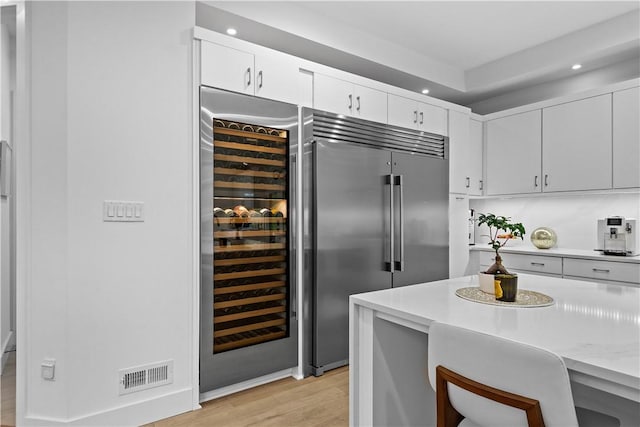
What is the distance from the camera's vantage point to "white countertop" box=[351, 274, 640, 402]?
0.92 meters

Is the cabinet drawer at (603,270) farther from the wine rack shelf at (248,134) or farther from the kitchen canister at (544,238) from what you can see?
the wine rack shelf at (248,134)

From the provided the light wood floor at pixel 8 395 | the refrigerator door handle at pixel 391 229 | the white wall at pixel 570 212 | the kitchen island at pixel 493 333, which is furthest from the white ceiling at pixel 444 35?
the light wood floor at pixel 8 395

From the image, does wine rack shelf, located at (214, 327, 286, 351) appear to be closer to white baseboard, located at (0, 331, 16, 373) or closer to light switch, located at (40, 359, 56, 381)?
light switch, located at (40, 359, 56, 381)

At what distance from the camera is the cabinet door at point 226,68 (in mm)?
2326

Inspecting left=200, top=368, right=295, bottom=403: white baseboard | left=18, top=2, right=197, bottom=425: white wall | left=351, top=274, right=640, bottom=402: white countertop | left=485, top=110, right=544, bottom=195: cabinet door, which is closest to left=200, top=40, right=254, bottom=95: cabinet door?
left=18, top=2, right=197, bottom=425: white wall

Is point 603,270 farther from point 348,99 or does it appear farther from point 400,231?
point 348,99

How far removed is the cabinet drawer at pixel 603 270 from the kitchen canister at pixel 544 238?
0.47 meters

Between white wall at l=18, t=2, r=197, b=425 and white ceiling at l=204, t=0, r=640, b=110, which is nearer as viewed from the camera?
white wall at l=18, t=2, r=197, b=425

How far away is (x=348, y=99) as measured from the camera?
302 cm

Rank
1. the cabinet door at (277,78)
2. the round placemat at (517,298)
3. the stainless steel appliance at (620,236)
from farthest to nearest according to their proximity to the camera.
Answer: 1. the stainless steel appliance at (620,236)
2. the cabinet door at (277,78)
3. the round placemat at (517,298)

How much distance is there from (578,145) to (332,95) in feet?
7.88

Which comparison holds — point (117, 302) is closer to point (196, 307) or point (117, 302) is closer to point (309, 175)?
point (196, 307)

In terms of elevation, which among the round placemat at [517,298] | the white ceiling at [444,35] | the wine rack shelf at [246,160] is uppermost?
A: the white ceiling at [444,35]

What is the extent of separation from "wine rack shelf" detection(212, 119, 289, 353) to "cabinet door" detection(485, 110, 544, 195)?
263 cm
